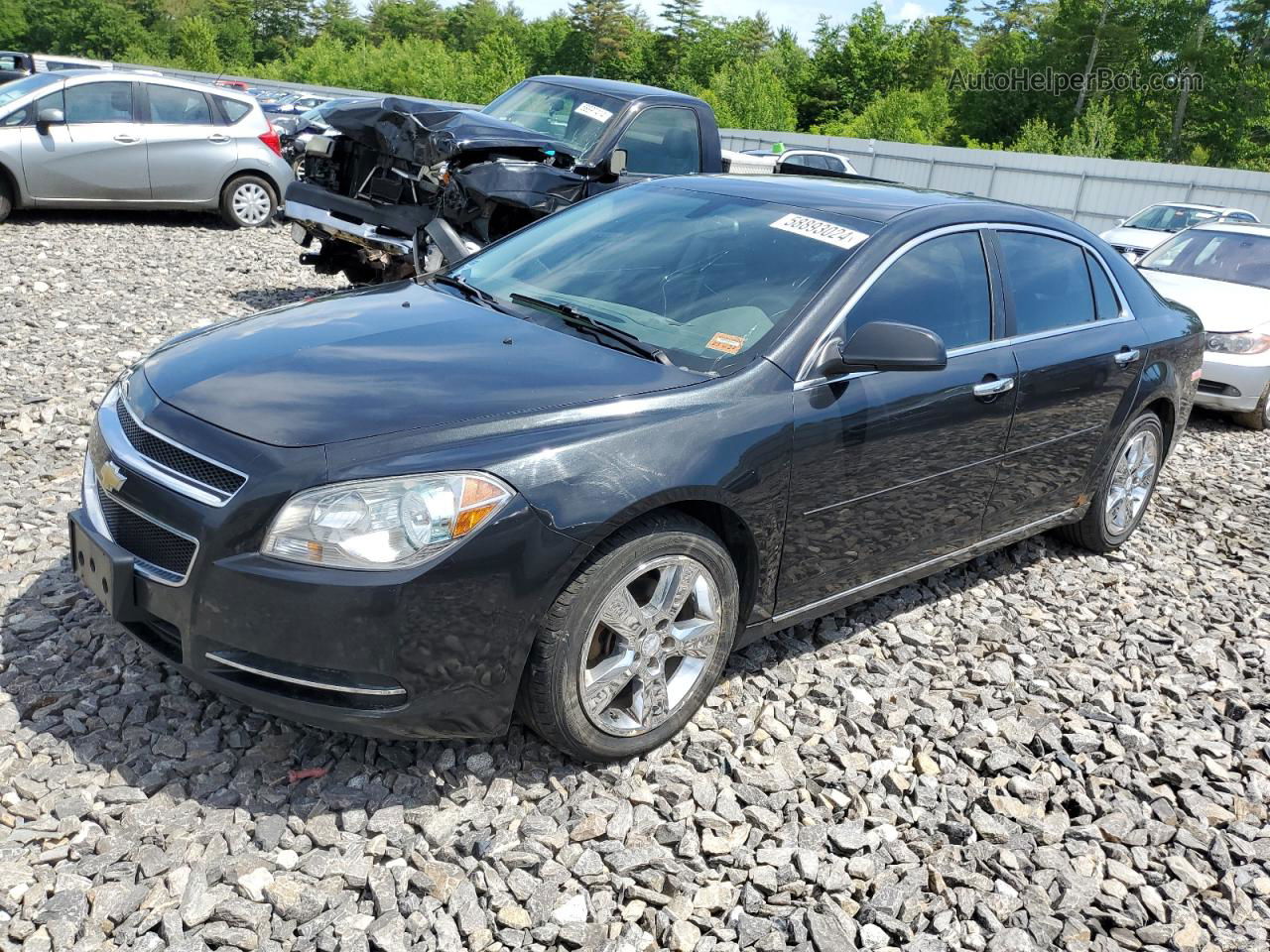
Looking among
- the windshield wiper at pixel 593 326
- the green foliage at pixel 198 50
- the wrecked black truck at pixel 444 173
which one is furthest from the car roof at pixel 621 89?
the green foliage at pixel 198 50

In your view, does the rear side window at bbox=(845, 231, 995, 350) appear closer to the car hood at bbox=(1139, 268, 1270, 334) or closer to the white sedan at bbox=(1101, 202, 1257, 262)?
the car hood at bbox=(1139, 268, 1270, 334)

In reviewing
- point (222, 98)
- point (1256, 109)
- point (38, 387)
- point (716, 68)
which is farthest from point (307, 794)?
point (716, 68)

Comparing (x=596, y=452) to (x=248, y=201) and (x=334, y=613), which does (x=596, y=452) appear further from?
(x=248, y=201)

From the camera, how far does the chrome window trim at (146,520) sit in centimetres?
281

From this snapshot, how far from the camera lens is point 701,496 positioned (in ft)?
10.4

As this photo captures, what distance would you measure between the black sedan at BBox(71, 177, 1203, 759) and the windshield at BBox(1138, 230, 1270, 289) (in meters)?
5.73

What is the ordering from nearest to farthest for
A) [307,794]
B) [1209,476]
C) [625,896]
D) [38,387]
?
[625,896]
[307,794]
[38,387]
[1209,476]

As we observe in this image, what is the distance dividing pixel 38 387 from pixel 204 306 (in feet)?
8.48

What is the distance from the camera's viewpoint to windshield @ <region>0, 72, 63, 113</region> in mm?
10992

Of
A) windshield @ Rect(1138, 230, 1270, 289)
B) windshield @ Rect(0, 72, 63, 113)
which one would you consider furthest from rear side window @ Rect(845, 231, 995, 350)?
windshield @ Rect(0, 72, 63, 113)

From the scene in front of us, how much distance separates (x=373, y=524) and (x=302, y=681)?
1.42ft

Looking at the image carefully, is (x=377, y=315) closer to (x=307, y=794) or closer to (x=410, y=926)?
(x=307, y=794)

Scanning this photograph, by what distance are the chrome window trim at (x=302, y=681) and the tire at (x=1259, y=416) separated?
315 inches

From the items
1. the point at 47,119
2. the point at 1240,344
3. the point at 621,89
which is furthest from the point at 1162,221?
the point at 47,119
